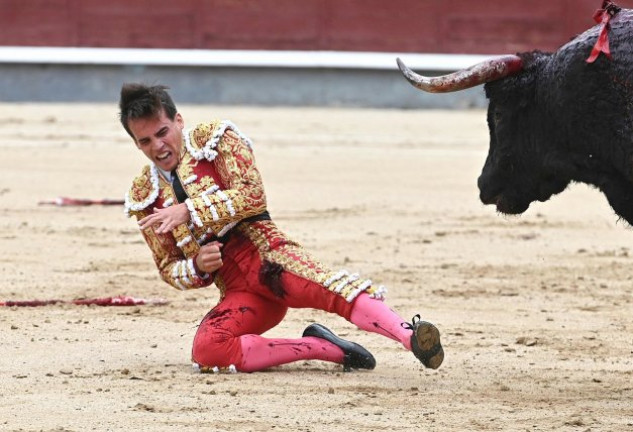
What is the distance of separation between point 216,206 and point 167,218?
147 mm

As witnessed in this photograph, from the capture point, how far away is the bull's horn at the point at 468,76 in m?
3.25

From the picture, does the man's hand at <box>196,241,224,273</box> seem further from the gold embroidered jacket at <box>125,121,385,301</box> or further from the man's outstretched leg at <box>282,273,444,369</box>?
the man's outstretched leg at <box>282,273,444,369</box>

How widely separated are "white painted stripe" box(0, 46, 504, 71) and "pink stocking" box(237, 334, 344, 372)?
8.25 m

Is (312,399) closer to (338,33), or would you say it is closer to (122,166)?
(122,166)

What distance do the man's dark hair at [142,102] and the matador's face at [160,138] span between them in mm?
13

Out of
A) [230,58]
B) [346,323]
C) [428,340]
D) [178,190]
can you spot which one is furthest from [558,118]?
[230,58]

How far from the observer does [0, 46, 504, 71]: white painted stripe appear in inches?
457

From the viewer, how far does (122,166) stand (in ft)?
26.2

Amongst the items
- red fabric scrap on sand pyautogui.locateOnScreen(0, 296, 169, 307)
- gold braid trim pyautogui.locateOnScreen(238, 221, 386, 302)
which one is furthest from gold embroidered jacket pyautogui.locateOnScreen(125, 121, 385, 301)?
red fabric scrap on sand pyautogui.locateOnScreen(0, 296, 169, 307)

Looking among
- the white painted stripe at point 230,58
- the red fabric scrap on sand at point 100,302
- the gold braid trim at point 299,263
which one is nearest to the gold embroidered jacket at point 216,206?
the gold braid trim at point 299,263

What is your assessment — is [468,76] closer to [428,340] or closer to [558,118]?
[558,118]

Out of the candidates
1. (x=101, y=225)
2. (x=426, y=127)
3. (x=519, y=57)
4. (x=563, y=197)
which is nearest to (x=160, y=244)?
(x=519, y=57)

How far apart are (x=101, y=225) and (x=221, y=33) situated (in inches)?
239

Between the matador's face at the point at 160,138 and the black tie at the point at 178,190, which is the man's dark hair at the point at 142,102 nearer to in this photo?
the matador's face at the point at 160,138
